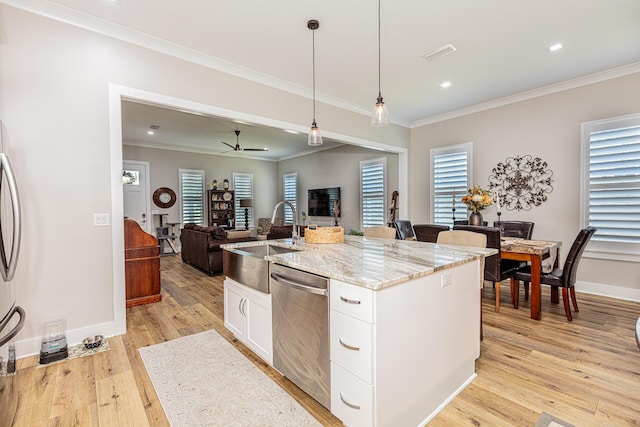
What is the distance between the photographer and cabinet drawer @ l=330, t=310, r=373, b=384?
1.44m

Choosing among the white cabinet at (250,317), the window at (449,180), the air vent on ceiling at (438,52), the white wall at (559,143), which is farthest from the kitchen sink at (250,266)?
the white wall at (559,143)

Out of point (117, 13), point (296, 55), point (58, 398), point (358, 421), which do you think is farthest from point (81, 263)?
point (296, 55)

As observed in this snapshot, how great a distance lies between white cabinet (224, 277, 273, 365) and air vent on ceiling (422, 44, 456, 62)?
10.3 ft

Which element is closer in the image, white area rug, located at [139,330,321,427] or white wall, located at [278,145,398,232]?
white area rug, located at [139,330,321,427]

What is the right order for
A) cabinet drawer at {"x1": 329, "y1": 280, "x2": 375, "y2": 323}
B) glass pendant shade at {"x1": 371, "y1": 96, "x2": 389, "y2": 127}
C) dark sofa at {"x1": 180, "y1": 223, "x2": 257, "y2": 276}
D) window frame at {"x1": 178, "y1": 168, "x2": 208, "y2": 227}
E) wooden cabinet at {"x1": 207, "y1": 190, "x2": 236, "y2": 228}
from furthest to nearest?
wooden cabinet at {"x1": 207, "y1": 190, "x2": 236, "y2": 228} < window frame at {"x1": 178, "y1": 168, "x2": 208, "y2": 227} < dark sofa at {"x1": 180, "y1": 223, "x2": 257, "y2": 276} < glass pendant shade at {"x1": 371, "y1": 96, "x2": 389, "y2": 127} < cabinet drawer at {"x1": 329, "y1": 280, "x2": 375, "y2": 323}

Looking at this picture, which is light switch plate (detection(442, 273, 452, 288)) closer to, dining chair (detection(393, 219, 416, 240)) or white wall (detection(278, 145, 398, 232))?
dining chair (detection(393, 219, 416, 240))

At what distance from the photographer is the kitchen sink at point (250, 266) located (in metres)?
2.19

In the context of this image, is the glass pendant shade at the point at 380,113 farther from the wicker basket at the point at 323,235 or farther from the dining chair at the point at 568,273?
the dining chair at the point at 568,273

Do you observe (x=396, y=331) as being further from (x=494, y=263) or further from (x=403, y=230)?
(x=403, y=230)

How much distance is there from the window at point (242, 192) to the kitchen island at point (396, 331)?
7616 mm

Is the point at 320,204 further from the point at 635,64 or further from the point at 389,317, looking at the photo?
the point at 389,317

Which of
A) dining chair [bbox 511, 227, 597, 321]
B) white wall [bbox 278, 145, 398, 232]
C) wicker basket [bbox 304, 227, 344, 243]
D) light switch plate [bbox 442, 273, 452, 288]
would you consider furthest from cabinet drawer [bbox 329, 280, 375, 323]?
white wall [bbox 278, 145, 398, 232]

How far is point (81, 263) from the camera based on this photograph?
8.95ft

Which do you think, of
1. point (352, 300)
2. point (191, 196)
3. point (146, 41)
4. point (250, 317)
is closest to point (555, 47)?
point (352, 300)
